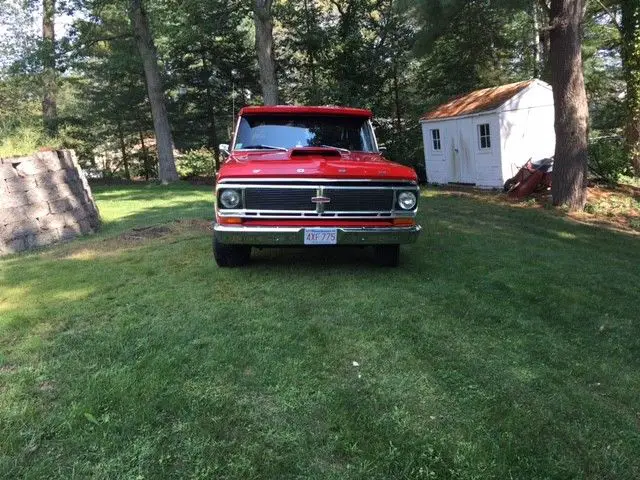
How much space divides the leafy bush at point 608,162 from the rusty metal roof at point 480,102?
2721 millimetres

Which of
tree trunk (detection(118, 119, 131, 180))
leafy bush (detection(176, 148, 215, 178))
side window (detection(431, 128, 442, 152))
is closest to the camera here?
side window (detection(431, 128, 442, 152))

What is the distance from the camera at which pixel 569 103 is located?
11523 millimetres

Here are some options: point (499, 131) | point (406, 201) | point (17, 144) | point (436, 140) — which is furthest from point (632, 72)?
point (17, 144)

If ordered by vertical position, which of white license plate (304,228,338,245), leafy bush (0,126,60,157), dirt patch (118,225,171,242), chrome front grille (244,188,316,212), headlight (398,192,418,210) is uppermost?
leafy bush (0,126,60,157)

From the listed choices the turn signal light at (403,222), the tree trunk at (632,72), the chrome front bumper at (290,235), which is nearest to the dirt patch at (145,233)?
the chrome front bumper at (290,235)

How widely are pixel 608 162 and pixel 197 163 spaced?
62.0 ft

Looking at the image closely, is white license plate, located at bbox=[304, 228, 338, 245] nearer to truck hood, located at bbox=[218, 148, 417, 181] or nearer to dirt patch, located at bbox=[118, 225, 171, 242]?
truck hood, located at bbox=[218, 148, 417, 181]

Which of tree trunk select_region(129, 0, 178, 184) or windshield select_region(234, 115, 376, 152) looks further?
tree trunk select_region(129, 0, 178, 184)

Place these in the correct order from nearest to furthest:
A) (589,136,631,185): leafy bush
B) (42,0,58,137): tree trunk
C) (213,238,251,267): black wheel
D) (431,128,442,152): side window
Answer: (213,238,251,267): black wheel < (589,136,631,185): leafy bush < (431,128,442,152): side window < (42,0,58,137): tree trunk

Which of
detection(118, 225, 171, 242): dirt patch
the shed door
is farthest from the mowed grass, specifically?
the shed door

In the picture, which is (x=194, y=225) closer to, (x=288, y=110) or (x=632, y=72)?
(x=288, y=110)

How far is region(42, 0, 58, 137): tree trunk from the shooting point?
762 inches

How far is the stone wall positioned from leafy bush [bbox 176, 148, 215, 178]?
17.5 m

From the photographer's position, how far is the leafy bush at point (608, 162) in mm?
14594
